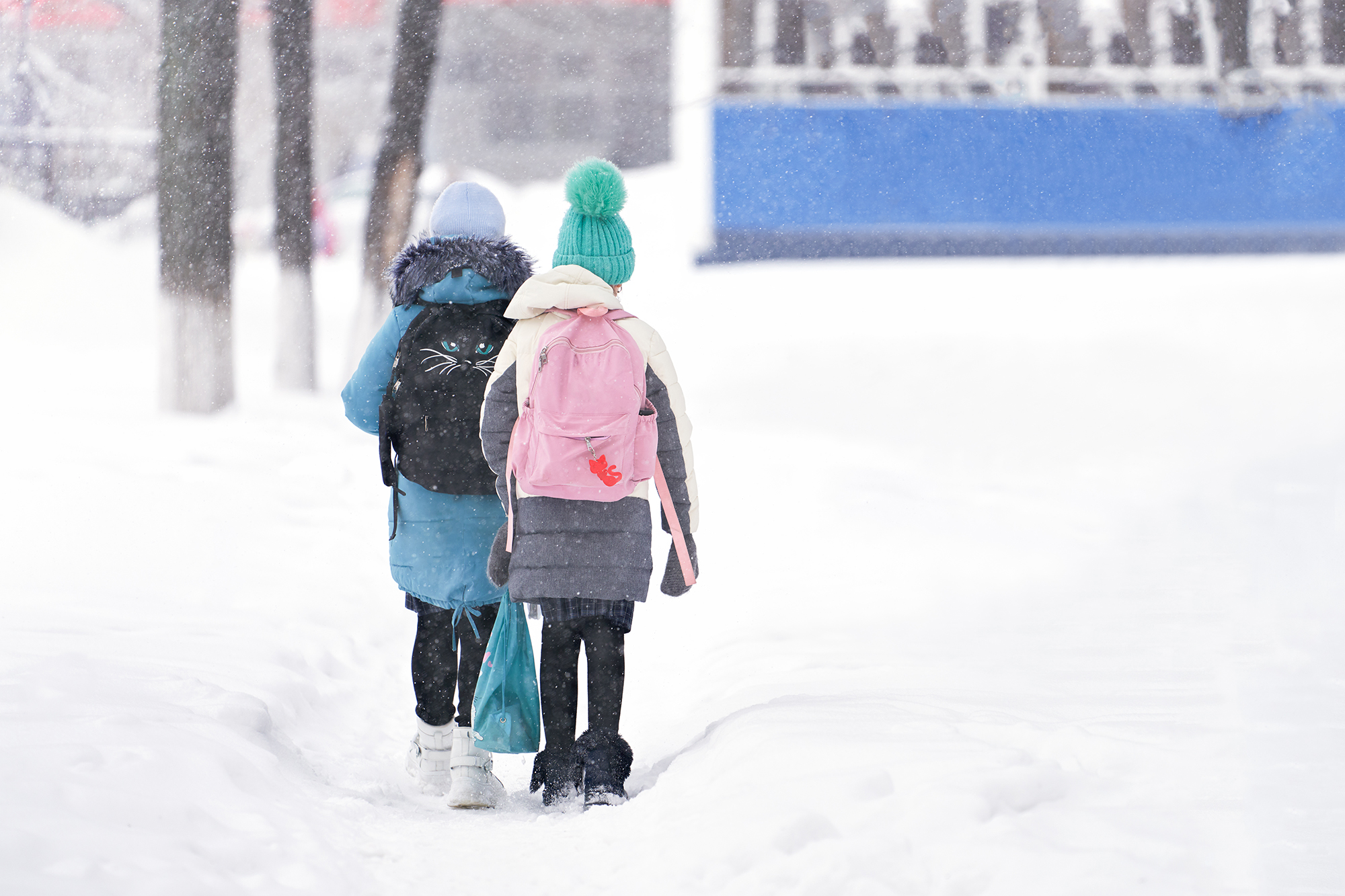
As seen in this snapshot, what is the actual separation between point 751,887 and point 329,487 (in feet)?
17.7

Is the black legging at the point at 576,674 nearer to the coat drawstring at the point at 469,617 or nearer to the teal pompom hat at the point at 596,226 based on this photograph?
the coat drawstring at the point at 469,617

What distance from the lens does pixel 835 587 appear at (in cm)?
580

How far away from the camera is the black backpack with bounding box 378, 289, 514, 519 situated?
11.3ft

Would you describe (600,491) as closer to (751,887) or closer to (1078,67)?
(751,887)

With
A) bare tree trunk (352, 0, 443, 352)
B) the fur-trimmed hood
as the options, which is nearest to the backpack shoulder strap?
the fur-trimmed hood

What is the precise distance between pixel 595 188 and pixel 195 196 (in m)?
6.08

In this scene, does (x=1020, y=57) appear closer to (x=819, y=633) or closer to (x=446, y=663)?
(x=819, y=633)

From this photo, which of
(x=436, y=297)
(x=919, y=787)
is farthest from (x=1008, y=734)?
(x=436, y=297)

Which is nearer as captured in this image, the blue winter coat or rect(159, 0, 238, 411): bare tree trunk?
the blue winter coat

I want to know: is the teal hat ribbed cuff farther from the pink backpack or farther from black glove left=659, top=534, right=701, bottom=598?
black glove left=659, top=534, right=701, bottom=598

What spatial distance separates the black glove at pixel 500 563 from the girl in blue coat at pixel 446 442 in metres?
0.18

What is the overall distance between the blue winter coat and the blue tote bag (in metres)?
0.11

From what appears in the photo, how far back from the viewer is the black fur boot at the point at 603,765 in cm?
337

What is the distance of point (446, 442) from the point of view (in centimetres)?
345
